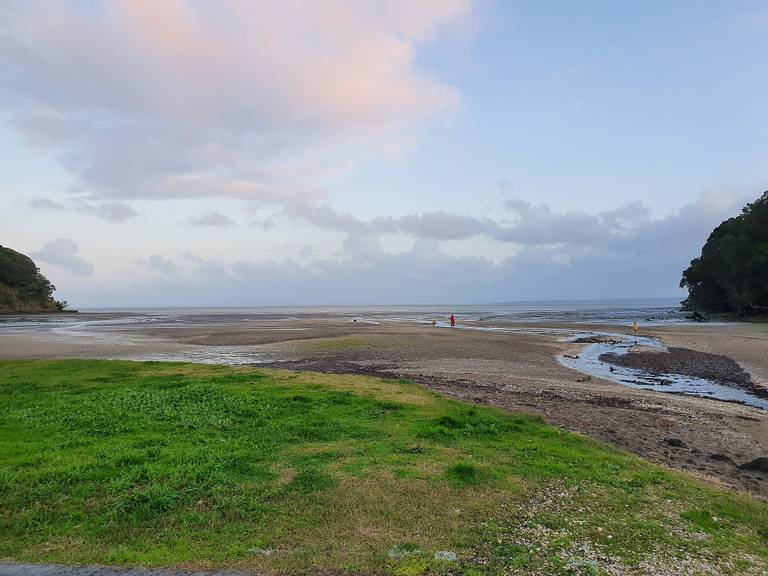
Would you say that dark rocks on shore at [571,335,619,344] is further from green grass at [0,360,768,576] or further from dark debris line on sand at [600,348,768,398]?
green grass at [0,360,768,576]

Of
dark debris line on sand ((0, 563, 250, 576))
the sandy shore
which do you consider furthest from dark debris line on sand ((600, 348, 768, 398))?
dark debris line on sand ((0, 563, 250, 576))

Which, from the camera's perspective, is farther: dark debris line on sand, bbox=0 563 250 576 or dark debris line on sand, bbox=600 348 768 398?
dark debris line on sand, bbox=600 348 768 398

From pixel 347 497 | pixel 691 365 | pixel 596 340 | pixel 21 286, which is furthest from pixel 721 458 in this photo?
pixel 21 286

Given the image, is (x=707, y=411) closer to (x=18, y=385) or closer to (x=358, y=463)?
(x=358, y=463)

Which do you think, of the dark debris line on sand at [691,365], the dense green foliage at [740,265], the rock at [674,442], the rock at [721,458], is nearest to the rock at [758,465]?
the rock at [721,458]

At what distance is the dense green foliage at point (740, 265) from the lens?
8375cm

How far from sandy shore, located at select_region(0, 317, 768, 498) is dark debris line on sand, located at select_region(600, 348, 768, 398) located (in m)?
0.99

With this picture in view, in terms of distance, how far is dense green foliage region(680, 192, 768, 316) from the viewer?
8375 centimetres

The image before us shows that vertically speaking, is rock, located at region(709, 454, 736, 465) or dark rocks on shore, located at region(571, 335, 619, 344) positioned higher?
dark rocks on shore, located at region(571, 335, 619, 344)

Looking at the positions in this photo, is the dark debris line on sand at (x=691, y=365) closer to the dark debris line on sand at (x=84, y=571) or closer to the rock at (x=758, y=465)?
the rock at (x=758, y=465)

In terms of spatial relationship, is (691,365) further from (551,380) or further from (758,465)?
(758,465)

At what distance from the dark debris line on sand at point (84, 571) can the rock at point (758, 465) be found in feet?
38.1

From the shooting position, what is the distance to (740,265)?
85812 mm

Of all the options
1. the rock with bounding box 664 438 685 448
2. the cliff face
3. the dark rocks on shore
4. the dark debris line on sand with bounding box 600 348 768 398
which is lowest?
the dark debris line on sand with bounding box 600 348 768 398
